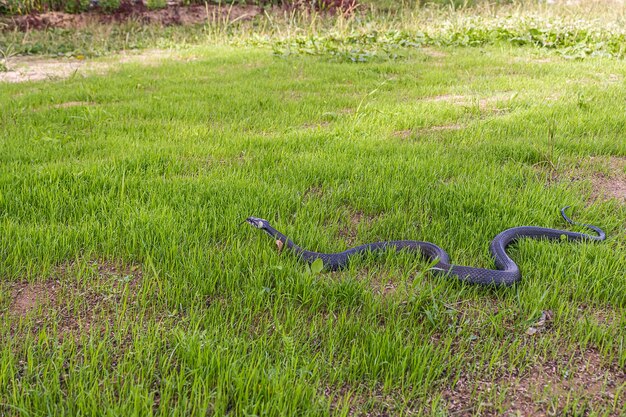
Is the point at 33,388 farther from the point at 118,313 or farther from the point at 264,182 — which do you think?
the point at 264,182

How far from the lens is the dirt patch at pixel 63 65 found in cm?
806

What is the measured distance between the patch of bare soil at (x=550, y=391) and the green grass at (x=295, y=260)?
0.04 feet

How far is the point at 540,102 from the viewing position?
5.95 metres

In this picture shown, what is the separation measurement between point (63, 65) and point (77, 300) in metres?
8.24

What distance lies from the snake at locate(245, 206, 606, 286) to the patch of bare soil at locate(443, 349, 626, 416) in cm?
59

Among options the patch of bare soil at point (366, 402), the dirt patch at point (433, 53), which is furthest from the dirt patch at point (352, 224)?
the dirt patch at point (433, 53)

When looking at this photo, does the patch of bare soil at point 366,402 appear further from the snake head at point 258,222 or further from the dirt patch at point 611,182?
the dirt patch at point 611,182

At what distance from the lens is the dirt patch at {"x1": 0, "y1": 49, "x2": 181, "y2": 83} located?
8.06 metres

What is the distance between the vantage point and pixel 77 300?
7.87ft

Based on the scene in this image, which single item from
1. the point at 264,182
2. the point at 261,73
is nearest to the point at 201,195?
the point at 264,182

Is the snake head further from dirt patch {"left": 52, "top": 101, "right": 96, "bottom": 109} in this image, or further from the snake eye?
dirt patch {"left": 52, "top": 101, "right": 96, "bottom": 109}

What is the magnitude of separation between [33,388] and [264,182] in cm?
222

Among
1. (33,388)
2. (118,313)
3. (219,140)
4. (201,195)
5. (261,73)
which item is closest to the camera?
(33,388)

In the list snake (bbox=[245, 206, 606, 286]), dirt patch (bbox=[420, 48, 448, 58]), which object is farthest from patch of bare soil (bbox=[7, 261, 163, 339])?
dirt patch (bbox=[420, 48, 448, 58])
